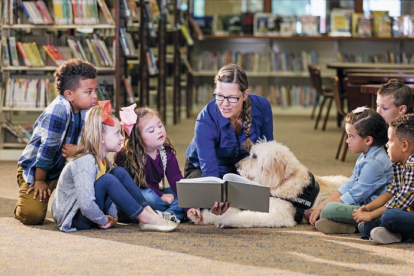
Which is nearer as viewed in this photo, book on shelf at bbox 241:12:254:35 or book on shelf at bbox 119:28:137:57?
book on shelf at bbox 119:28:137:57

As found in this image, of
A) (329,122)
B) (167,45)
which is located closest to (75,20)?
(167,45)

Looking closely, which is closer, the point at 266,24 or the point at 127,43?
the point at 127,43

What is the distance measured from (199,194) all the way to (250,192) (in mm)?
239

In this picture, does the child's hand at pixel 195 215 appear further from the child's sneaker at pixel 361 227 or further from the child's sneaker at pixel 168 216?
the child's sneaker at pixel 361 227

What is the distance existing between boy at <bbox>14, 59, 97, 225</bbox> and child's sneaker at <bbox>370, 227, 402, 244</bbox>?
1549mm

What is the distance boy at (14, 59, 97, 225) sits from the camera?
368 cm

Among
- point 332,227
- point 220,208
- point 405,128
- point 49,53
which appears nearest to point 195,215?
point 220,208

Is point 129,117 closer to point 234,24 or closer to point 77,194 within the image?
point 77,194

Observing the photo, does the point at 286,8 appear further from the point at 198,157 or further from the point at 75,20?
the point at 198,157

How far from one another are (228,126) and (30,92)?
281cm

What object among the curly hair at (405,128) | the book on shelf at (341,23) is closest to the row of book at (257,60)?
the book on shelf at (341,23)

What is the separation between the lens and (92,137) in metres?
3.46

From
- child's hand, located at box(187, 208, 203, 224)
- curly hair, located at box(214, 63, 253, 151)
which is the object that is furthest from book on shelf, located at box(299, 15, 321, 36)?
child's hand, located at box(187, 208, 203, 224)

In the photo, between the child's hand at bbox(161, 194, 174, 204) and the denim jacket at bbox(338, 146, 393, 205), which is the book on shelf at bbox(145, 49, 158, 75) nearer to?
the child's hand at bbox(161, 194, 174, 204)
